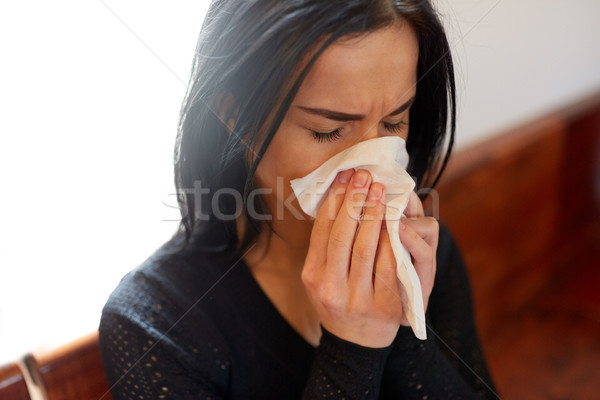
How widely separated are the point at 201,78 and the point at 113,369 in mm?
393

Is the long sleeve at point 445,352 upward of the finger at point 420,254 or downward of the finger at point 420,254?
downward

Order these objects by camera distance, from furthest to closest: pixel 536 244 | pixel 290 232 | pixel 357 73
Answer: pixel 536 244
pixel 290 232
pixel 357 73

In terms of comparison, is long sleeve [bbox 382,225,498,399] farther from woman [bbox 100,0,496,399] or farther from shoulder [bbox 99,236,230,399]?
shoulder [bbox 99,236,230,399]

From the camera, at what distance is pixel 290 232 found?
84 cm

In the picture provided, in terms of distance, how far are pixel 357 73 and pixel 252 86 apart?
0.39 feet

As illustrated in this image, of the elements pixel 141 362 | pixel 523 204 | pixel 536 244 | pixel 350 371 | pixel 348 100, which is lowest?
pixel 536 244

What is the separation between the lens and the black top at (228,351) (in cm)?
71

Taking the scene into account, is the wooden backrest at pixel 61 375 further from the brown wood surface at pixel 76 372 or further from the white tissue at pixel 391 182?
the white tissue at pixel 391 182

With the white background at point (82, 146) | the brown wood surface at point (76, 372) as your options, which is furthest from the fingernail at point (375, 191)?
the brown wood surface at point (76, 372)

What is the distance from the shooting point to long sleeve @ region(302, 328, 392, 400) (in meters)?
0.70

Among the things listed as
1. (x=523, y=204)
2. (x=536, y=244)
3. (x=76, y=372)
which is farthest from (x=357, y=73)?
(x=536, y=244)

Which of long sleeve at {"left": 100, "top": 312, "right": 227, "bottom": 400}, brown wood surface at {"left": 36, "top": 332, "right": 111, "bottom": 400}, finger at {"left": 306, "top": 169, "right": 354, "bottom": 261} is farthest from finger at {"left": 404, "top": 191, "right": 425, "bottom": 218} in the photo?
brown wood surface at {"left": 36, "top": 332, "right": 111, "bottom": 400}

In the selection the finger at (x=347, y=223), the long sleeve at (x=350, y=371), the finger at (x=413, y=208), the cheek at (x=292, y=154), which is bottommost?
the long sleeve at (x=350, y=371)

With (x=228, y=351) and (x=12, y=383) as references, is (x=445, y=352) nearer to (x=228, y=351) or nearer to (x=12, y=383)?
(x=228, y=351)
